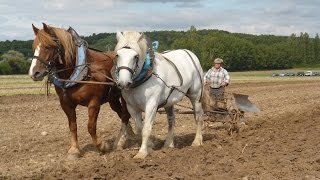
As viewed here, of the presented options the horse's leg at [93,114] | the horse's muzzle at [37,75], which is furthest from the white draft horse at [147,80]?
the horse's muzzle at [37,75]

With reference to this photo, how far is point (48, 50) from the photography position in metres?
7.60

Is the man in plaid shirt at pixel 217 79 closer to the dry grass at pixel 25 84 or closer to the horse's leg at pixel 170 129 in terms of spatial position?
the horse's leg at pixel 170 129

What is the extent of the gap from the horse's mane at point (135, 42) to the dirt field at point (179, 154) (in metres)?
1.78

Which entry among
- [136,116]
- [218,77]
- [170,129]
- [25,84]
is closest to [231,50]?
[25,84]

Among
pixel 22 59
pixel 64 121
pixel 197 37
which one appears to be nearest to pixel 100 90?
pixel 64 121

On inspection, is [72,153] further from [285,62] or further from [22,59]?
[285,62]

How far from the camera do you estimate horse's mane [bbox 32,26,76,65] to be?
7574 mm

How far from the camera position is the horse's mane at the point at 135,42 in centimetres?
763

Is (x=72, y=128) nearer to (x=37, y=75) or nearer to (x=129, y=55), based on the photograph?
(x=37, y=75)

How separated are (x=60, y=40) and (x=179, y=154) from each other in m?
2.77

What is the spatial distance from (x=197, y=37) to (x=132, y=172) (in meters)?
103

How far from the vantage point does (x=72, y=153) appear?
8.02 meters

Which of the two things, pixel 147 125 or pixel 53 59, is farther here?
pixel 147 125

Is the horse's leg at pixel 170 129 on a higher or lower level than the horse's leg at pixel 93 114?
lower
